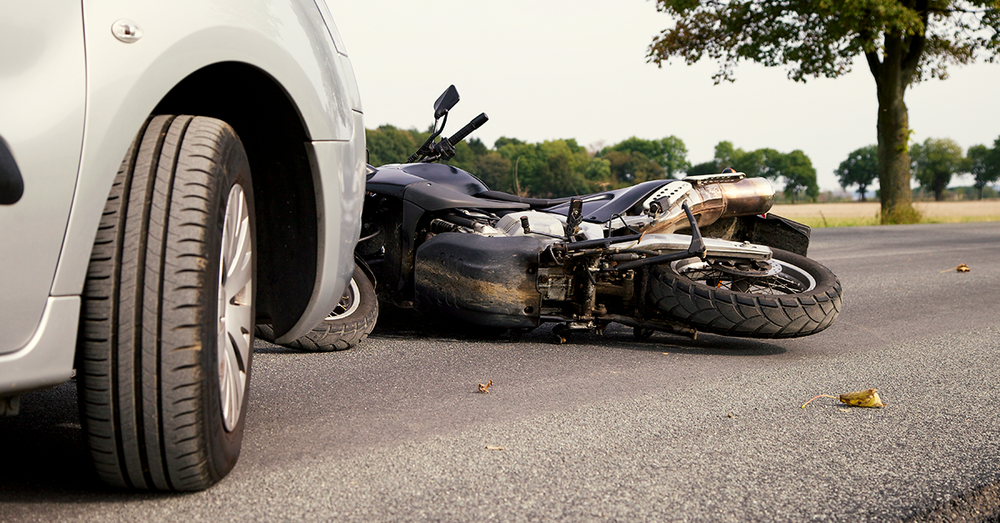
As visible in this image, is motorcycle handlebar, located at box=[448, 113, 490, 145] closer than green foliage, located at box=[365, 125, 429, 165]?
Yes

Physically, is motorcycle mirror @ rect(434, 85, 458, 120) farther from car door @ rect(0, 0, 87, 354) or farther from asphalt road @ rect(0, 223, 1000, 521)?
car door @ rect(0, 0, 87, 354)

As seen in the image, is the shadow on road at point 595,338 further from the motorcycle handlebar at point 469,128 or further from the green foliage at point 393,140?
the green foliage at point 393,140

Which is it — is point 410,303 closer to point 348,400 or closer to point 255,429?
point 348,400

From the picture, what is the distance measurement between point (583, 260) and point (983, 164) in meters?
157

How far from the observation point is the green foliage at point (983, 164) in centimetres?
13588

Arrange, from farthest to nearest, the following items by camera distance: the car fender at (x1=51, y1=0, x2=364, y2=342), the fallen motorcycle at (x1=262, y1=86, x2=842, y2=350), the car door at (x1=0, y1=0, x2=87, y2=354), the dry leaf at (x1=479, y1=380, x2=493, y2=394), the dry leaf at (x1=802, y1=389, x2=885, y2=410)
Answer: the fallen motorcycle at (x1=262, y1=86, x2=842, y2=350) → the dry leaf at (x1=479, y1=380, x2=493, y2=394) → the dry leaf at (x1=802, y1=389, x2=885, y2=410) → the car fender at (x1=51, y1=0, x2=364, y2=342) → the car door at (x1=0, y1=0, x2=87, y2=354)

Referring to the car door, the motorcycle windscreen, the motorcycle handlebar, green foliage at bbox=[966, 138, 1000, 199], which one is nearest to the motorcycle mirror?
the motorcycle handlebar

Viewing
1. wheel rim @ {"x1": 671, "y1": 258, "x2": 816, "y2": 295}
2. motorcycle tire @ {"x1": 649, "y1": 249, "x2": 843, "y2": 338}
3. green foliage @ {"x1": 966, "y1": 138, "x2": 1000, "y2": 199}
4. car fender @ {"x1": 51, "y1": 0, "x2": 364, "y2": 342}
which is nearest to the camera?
car fender @ {"x1": 51, "y1": 0, "x2": 364, "y2": 342}

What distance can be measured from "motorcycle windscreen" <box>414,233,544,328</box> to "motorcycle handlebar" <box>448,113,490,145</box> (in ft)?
3.62

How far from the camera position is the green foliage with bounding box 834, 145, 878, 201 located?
506 feet

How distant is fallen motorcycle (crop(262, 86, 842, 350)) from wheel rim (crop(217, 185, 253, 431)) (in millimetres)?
1946

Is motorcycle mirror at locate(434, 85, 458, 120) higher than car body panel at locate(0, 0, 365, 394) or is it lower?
higher

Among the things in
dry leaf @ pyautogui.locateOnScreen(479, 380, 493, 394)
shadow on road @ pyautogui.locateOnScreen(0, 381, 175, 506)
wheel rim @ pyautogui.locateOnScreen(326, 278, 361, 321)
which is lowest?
dry leaf @ pyautogui.locateOnScreen(479, 380, 493, 394)

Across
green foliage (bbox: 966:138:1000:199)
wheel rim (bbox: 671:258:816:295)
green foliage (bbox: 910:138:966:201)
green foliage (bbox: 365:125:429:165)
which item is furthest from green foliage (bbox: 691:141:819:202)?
wheel rim (bbox: 671:258:816:295)
